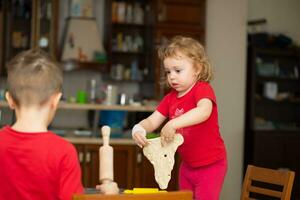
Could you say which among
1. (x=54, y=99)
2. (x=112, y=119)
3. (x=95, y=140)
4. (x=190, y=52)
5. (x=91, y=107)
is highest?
(x=190, y=52)

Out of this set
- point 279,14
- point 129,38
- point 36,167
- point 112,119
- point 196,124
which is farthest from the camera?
point 279,14

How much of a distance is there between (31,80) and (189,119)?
828 mm

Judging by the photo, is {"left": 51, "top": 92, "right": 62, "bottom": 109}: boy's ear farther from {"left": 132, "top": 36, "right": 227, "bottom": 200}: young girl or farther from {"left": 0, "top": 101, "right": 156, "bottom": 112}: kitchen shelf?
{"left": 0, "top": 101, "right": 156, "bottom": 112}: kitchen shelf

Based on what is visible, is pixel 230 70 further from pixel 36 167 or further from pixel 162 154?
pixel 36 167

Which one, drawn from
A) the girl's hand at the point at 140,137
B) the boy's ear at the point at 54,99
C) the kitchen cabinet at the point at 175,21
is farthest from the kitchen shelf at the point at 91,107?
the boy's ear at the point at 54,99

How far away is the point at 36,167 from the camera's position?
146 cm

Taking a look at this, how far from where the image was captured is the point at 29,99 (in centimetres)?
149

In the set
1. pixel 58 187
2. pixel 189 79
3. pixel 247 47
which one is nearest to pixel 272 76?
pixel 247 47

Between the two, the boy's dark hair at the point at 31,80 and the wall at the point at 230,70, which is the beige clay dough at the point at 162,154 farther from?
the wall at the point at 230,70

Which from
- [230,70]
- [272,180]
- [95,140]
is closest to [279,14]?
[230,70]

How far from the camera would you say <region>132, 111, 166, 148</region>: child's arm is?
7.02 ft

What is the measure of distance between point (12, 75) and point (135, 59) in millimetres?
4445

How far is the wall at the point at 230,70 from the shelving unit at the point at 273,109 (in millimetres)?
370

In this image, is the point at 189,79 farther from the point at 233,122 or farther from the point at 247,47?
the point at 247,47
